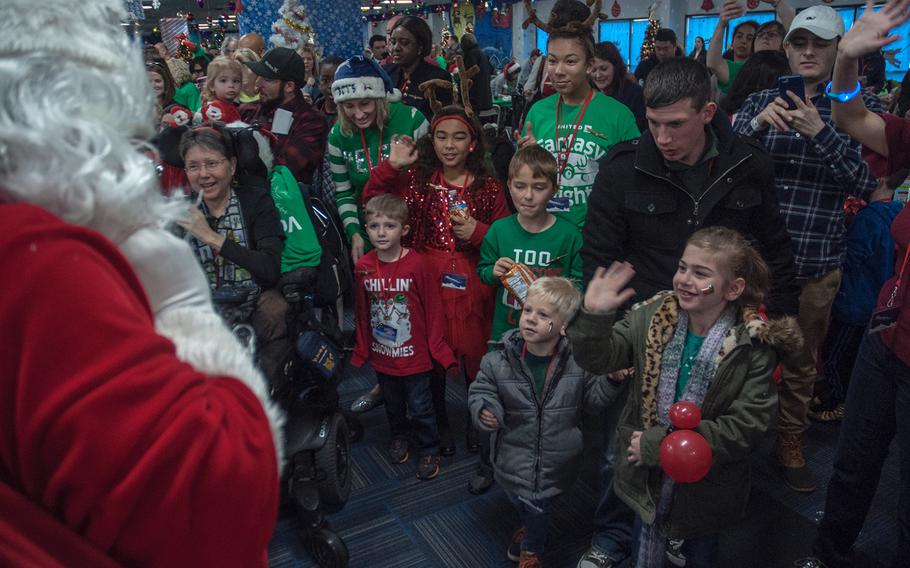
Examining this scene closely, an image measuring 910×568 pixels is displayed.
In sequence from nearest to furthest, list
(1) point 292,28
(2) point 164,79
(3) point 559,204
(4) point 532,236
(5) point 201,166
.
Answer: (5) point 201,166 → (4) point 532,236 → (3) point 559,204 → (2) point 164,79 → (1) point 292,28

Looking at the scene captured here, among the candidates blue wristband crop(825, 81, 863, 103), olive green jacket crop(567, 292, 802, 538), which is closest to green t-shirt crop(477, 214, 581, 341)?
olive green jacket crop(567, 292, 802, 538)

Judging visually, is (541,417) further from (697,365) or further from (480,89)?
(480,89)

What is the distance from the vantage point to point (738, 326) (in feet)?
6.31

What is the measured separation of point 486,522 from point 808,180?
6.59 ft

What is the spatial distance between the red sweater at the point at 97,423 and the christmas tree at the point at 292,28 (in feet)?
19.9

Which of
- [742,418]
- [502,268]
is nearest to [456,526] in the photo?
[502,268]

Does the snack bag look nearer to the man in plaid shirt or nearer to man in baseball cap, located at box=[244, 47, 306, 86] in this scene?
the man in plaid shirt

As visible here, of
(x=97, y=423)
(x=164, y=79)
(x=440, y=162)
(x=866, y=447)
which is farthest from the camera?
(x=164, y=79)

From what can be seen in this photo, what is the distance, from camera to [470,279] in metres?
3.06

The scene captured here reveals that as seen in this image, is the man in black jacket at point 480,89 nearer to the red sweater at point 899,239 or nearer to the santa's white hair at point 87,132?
the red sweater at point 899,239

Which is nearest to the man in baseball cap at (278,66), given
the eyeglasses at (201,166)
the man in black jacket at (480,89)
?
the eyeglasses at (201,166)

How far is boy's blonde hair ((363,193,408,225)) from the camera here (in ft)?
9.66

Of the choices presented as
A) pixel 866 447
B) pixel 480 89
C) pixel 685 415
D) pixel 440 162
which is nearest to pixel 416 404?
pixel 440 162

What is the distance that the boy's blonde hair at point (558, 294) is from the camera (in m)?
2.33
